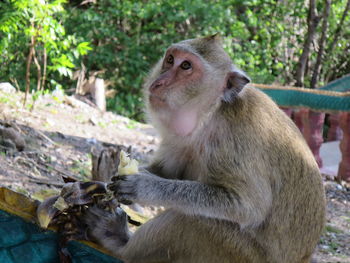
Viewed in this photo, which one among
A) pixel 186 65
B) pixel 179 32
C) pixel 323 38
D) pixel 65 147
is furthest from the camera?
pixel 179 32

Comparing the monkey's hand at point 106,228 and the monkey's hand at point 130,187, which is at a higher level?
the monkey's hand at point 130,187

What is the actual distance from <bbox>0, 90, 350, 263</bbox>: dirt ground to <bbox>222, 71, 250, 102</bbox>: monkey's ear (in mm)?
1385

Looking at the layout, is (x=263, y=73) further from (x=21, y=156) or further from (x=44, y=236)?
(x=44, y=236)

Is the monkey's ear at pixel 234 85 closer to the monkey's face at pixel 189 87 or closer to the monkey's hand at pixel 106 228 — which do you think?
the monkey's face at pixel 189 87

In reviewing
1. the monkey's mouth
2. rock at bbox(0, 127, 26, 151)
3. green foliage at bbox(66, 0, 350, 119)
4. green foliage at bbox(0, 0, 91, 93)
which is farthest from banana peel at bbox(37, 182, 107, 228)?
green foliage at bbox(66, 0, 350, 119)

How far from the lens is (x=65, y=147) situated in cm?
616

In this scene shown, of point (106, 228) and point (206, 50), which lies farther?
point (106, 228)

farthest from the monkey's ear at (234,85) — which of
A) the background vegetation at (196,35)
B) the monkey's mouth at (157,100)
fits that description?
the background vegetation at (196,35)

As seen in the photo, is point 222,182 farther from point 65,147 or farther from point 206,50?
point 65,147

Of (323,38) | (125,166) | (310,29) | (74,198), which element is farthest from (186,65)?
(323,38)

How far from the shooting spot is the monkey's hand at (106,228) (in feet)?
10.5

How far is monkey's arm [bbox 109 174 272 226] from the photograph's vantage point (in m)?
2.77

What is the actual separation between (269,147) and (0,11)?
492cm

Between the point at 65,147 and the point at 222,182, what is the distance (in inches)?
144
